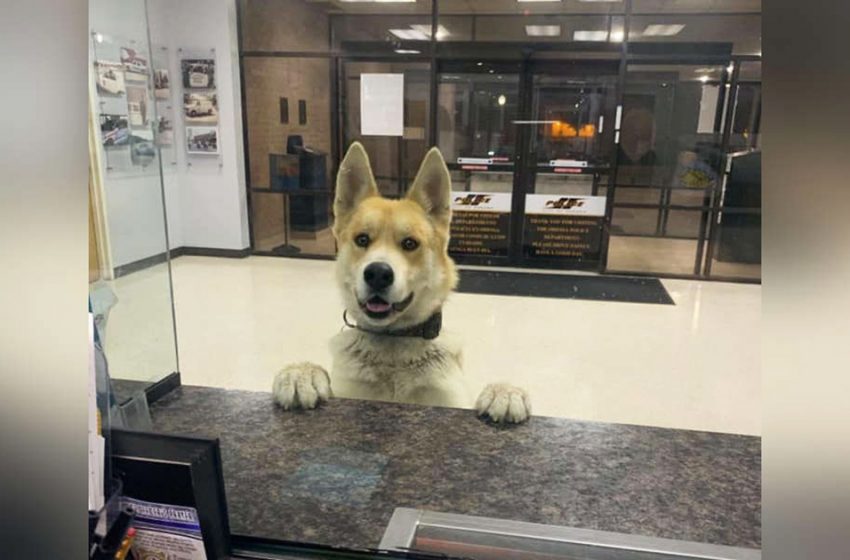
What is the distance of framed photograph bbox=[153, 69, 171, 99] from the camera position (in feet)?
8.23

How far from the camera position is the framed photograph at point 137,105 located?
1.90 m

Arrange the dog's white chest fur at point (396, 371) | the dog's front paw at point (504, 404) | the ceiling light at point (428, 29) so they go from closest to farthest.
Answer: the dog's front paw at point (504, 404), the dog's white chest fur at point (396, 371), the ceiling light at point (428, 29)

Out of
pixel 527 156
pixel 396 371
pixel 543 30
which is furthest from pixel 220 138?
pixel 396 371

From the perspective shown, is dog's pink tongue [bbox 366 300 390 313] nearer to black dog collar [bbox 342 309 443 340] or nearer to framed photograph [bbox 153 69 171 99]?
black dog collar [bbox 342 309 443 340]

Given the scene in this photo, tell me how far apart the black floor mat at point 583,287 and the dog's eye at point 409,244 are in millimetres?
2731

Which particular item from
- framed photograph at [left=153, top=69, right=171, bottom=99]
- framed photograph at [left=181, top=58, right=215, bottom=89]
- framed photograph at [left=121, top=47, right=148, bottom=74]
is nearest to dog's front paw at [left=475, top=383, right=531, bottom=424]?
framed photograph at [left=121, top=47, right=148, bottom=74]

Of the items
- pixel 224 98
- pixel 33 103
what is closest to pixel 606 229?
pixel 224 98

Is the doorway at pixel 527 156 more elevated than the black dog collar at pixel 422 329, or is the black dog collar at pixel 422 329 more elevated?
the doorway at pixel 527 156

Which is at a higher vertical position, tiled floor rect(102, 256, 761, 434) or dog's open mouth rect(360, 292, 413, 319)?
dog's open mouth rect(360, 292, 413, 319)

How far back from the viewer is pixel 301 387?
115 cm

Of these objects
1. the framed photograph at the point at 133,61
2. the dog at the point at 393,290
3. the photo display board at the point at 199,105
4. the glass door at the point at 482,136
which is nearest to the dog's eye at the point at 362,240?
the dog at the point at 393,290

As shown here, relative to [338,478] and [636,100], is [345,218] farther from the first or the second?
[636,100]

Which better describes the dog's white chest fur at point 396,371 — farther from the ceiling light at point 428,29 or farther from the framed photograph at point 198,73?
the framed photograph at point 198,73

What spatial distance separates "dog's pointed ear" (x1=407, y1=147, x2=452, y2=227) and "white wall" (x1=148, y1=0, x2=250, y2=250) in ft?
3.78
